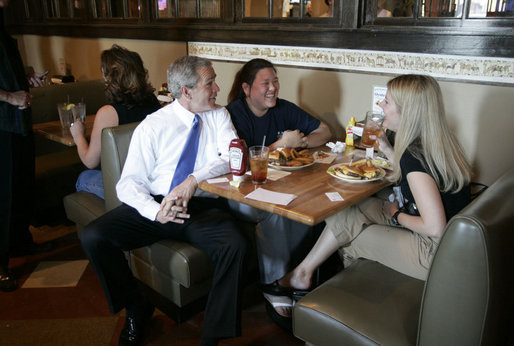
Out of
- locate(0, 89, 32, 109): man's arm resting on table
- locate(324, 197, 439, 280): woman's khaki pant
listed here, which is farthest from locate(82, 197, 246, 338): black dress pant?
locate(0, 89, 32, 109): man's arm resting on table

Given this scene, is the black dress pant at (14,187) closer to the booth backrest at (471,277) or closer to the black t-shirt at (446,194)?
the black t-shirt at (446,194)

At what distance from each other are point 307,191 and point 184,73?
0.82m

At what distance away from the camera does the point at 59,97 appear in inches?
132

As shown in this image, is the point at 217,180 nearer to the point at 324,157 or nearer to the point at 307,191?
the point at 307,191

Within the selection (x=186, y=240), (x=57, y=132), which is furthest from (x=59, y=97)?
(x=186, y=240)

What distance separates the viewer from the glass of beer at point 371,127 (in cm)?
232

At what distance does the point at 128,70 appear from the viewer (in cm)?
245

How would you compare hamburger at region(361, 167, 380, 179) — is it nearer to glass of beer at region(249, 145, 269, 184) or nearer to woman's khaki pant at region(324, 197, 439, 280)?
woman's khaki pant at region(324, 197, 439, 280)

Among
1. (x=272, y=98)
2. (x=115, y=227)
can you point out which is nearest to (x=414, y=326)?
(x=115, y=227)

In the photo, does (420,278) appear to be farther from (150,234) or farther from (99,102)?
(99,102)

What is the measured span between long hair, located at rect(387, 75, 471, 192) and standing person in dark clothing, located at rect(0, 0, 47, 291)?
198 cm

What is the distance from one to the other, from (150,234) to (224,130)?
24.4 inches

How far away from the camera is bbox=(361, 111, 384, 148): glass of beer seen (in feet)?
7.60

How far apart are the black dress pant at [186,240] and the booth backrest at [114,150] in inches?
7.3
